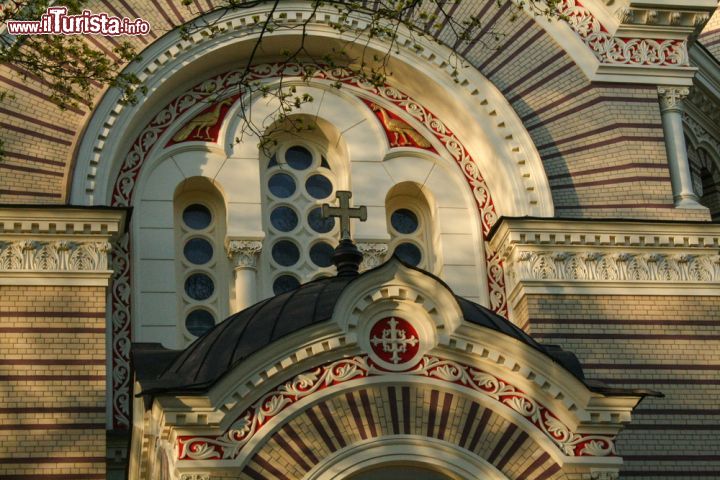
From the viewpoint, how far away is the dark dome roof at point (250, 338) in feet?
46.7

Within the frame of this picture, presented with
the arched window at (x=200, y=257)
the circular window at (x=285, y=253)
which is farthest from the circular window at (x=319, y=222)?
the arched window at (x=200, y=257)

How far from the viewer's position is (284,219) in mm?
19719

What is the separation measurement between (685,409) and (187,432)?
7104 mm

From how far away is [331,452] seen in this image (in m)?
13.9

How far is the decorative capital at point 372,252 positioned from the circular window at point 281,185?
1257 mm

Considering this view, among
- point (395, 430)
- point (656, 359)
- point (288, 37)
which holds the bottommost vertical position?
point (395, 430)

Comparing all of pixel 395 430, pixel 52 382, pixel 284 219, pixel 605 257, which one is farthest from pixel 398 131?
pixel 395 430

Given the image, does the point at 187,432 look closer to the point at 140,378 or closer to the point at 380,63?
the point at 140,378

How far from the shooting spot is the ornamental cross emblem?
14.3 meters

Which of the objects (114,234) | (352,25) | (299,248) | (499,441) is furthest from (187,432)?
(352,25)

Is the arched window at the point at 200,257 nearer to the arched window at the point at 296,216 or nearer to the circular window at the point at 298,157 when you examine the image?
the arched window at the point at 296,216

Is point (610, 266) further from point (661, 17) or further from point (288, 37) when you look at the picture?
point (288, 37)

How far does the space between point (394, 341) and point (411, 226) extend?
19.4 feet

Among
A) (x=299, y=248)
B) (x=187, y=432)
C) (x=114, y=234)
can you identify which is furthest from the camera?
(x=299, y=248)
